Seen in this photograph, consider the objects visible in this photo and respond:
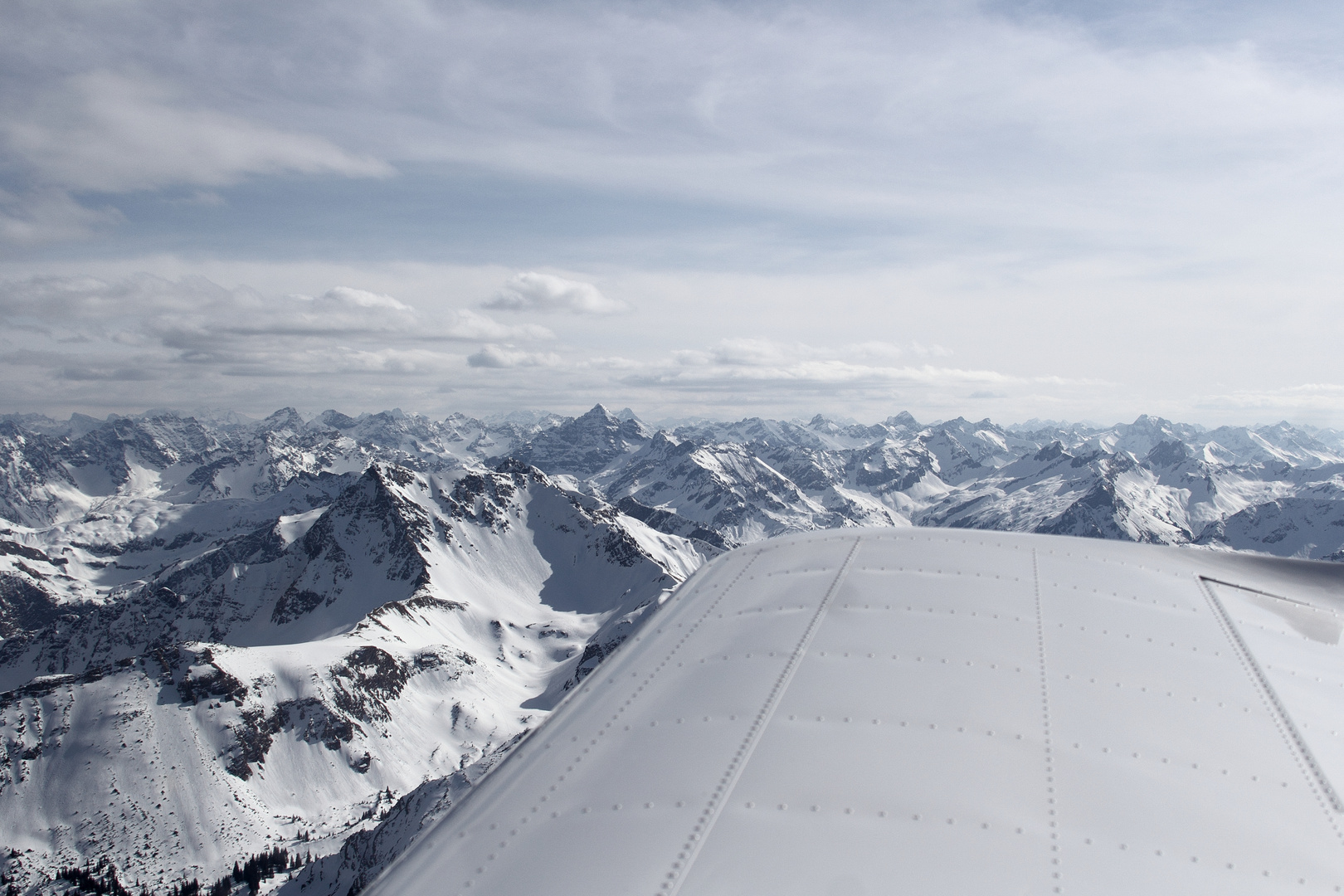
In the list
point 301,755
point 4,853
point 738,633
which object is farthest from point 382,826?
point 738,633

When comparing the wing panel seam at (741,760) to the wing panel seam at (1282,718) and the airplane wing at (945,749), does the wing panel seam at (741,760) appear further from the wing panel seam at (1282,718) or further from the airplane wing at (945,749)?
the wing panel seam at (1282,718)

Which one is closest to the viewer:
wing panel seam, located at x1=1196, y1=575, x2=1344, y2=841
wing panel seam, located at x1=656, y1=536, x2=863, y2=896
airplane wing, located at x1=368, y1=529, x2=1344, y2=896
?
wing panel seam, located at x1=656, y1=536, x2=863, y2=896

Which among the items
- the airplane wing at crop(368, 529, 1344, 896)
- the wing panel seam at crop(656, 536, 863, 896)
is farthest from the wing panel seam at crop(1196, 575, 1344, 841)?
the wing panel seam at crop(656, 536, 863, 896)

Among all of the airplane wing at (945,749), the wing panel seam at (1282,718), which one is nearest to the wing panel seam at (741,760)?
the airplane wing at (945,749)

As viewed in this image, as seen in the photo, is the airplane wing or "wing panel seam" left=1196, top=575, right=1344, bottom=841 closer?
the airplane wing

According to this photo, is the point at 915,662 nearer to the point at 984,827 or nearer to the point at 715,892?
the point at 984,827

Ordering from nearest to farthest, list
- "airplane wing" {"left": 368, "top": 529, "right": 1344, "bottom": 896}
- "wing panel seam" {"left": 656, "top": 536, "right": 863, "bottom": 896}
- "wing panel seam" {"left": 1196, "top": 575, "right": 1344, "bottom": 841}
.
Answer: "wing panel seam" {"left": 656, "top": 536, "right": 863, "bottom": 896}, "airplane wing" {"left": 368, "top": 529, "right": 1344, "bottom": 896}, "wing panel seam" {"left": 1196, "top": 575, "right": 1344, "bottom": 841}

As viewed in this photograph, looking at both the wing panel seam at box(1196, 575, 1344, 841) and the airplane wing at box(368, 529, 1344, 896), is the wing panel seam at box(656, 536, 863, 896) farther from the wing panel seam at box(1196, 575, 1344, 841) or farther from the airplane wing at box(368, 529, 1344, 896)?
the wing panel seam at box(1196, 575, 1344, 841)

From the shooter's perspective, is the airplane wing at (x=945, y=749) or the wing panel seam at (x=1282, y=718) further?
the wing panel seam at (x=1282, y=718)
